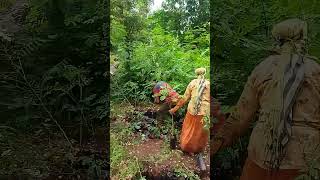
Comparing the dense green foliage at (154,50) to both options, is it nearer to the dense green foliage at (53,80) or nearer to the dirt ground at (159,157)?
the dense green foliage at (53,80)

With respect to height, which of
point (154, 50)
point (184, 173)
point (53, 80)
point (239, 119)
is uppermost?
point (154, 50)

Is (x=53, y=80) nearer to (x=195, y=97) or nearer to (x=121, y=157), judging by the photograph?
(x=121, y=157)

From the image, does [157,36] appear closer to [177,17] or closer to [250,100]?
[177,17]

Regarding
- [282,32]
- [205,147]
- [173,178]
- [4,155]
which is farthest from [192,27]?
[4,155]

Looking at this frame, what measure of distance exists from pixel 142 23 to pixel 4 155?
1.02m

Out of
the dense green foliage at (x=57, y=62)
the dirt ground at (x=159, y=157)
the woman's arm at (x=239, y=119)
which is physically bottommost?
the dirt ground at (x=159, y=157)

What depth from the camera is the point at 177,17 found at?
2.49 metres

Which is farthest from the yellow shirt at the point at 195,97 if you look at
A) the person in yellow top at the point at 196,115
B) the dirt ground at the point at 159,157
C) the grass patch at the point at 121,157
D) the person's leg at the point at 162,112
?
the grass patch at the point at 121,157

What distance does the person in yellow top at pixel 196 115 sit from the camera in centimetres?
248

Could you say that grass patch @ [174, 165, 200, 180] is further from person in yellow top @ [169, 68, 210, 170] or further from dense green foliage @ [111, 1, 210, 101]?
dense green foliage @ [111, 1, 210, 101]

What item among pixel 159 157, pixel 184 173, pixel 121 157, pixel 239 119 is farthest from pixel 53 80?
pixel 239 119

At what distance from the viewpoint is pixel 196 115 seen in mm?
2490

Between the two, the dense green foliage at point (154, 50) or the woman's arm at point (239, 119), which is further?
the dense green foliage at point (154, 50)

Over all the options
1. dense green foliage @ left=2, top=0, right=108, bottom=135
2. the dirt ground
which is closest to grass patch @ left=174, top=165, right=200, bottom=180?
the dirt ground
